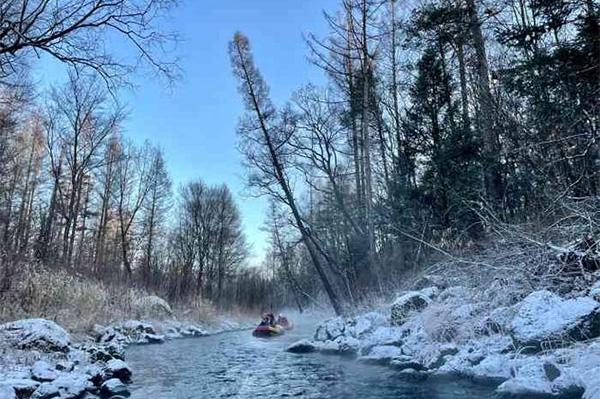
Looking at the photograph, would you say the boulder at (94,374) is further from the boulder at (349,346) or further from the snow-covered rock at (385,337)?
the boulder at (349,346)

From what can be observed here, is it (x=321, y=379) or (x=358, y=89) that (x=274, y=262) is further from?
(x=321, y=379)

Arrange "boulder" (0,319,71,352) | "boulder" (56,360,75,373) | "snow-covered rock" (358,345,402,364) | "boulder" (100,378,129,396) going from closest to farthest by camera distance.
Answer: "boulder" (100,378,129,396), "boulder" (56,360,75,373), "boulder" (0,319,71,352), "snow-covered rock" (358,345,402,364)

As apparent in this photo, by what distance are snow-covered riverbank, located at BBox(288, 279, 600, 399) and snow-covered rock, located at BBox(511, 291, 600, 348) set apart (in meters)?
0.01

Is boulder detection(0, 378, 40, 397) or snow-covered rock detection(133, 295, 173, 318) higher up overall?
snow-covered rock detection(133, 295, 173, 318)

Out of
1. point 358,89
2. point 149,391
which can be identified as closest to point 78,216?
point 358,89

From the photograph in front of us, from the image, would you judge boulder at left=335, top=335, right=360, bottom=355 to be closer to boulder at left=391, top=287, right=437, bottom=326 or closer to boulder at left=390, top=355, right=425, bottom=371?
boulder at left=391, top=287, right=437, bottom=326

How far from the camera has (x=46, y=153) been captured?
1217 inches

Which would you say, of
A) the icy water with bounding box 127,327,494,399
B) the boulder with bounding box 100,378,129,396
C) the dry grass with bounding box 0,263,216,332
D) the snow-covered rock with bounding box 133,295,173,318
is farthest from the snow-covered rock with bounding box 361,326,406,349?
the snow-covered rock with bounding box 133,295,173,318

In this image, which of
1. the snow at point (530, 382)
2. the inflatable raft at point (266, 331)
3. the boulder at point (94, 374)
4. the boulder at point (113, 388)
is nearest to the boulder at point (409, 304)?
the snow at point (530, 382)

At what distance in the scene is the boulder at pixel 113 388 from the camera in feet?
21.2

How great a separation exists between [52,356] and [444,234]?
11.3 meters

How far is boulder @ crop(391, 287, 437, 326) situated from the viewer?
395 inches

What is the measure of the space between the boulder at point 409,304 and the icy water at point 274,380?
1.48m

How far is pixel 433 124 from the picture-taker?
17312mm
